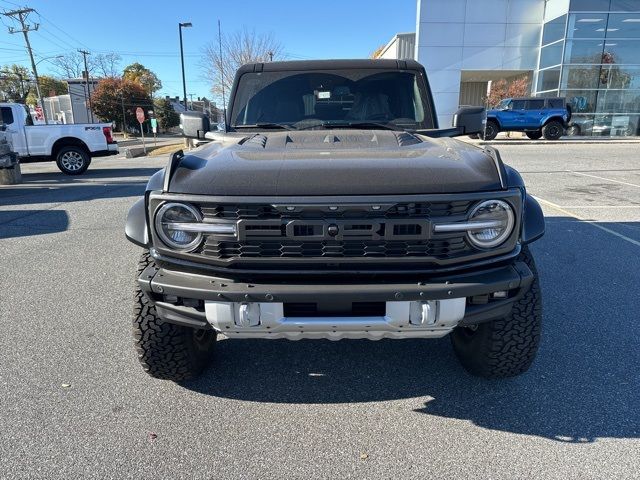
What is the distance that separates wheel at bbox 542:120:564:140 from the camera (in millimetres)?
22125

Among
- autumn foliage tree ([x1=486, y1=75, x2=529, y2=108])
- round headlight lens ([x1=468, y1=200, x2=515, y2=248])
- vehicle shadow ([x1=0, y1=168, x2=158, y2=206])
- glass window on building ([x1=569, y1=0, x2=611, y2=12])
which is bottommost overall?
vehicle shadow ([x1=0, y1=168, x2=158, y2=206])

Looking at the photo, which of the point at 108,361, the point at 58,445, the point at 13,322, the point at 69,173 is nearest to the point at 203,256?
the point at 58,445

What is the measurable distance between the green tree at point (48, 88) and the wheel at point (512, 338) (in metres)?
81.2

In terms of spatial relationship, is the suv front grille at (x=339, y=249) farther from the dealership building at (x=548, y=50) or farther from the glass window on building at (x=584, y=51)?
the glass window on building at (x=584, y=51)

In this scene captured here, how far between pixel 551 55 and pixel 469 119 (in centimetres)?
2737

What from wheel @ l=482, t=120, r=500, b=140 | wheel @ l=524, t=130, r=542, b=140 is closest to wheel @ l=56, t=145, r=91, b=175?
wheel @ l=482, t=120, r=500, b=140

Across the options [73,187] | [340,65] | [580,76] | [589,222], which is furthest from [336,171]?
[580,76]

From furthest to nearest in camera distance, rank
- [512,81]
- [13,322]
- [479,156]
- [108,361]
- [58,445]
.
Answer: [512,81]
[13,322]
[108,361]
[479,156]
[58,445]

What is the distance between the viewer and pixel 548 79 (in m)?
26.5

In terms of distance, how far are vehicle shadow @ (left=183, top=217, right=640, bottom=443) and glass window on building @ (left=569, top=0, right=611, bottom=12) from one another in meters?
26.8

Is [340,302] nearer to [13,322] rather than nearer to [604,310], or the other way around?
[604,310]

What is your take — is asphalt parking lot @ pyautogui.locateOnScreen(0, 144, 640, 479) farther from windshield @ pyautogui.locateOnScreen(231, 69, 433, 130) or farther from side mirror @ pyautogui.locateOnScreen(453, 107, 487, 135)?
windshield @ pyautogui.locateOnScreen(231, 69, 433, 130)

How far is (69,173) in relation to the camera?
45.6ft

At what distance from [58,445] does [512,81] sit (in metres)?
33.4
